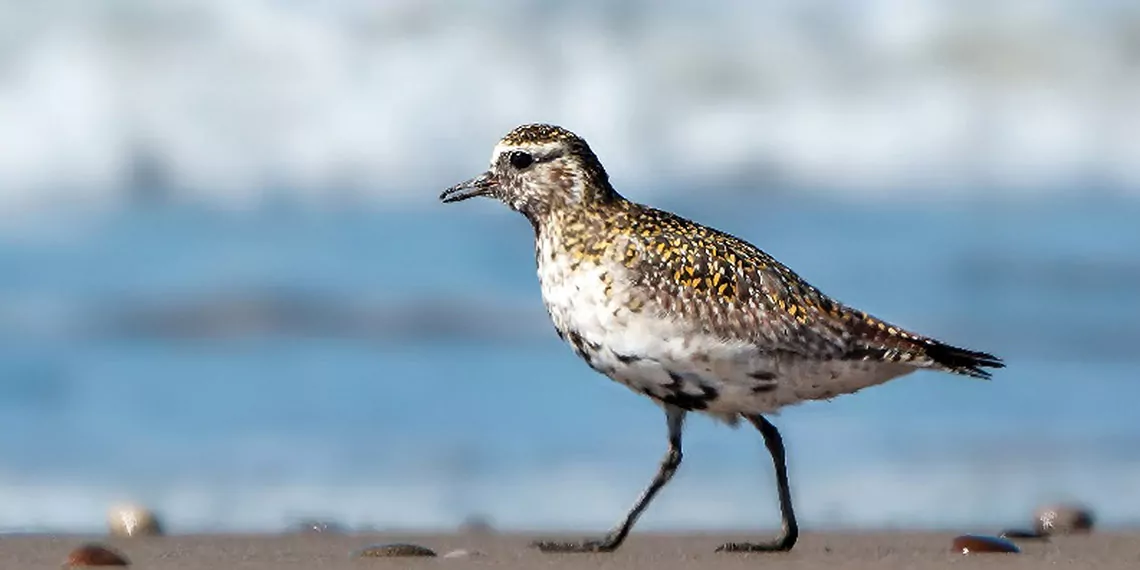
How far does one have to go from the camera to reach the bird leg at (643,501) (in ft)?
24.0

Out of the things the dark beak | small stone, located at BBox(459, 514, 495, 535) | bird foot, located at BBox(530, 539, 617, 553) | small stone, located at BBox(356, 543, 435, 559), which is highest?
the dark beak

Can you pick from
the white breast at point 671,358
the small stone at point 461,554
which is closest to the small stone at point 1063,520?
the white breast at point 671,358

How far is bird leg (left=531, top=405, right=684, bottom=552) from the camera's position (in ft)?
24.0

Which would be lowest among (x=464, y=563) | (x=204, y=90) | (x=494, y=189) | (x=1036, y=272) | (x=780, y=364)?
(x=464, y=563)

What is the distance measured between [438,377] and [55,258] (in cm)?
422

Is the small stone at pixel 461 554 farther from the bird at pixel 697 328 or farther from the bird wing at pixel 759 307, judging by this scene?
the bird wing at pixel 759 307

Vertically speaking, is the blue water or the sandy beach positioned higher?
the blue water

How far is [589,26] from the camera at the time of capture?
64.9 feet

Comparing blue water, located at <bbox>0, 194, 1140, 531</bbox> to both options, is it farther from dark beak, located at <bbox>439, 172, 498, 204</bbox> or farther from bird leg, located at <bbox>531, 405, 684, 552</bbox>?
dark beak, located at <bbox>439, 172, 498, 204</bbox>

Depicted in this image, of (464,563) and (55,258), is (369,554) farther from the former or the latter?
(55,258)

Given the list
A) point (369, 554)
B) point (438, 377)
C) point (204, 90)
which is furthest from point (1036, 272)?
point (369, 554)

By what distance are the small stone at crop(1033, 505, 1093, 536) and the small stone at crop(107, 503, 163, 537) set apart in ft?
10.8

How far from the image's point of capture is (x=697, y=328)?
22.8 feet

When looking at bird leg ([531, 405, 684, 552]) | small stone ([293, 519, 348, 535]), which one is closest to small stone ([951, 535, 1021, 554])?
bird leg ([531, 405, 684, 552])
